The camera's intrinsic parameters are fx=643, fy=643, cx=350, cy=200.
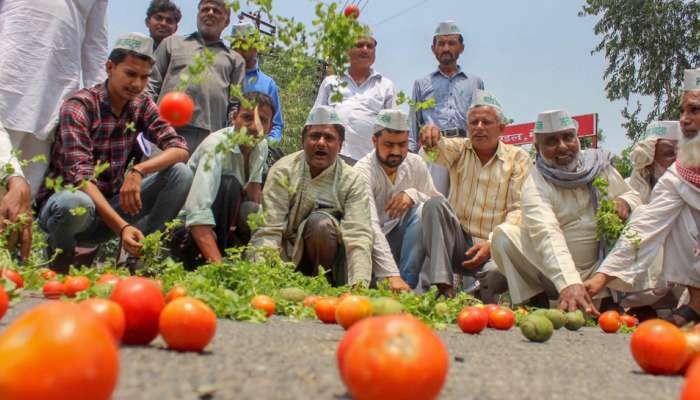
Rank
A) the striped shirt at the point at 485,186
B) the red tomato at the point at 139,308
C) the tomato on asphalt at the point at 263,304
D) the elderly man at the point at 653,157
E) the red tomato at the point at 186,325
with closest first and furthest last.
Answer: the red tomato at the point at 186,325
the red tomato at the point at 139,308
the tomato on asphalt at the point at 263,304
the striped shirt at the point at 485,186
the elderly man at the point at 653,157

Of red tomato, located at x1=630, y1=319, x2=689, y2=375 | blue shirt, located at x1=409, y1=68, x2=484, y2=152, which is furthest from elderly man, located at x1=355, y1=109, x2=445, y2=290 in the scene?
red tomato, located at x1=630, y1=319, x2=689, y2=375

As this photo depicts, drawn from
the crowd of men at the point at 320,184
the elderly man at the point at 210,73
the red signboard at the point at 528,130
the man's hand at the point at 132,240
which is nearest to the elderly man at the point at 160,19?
the crowd of men at the point at 320,184

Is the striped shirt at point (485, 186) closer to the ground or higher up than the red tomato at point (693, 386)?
higher up

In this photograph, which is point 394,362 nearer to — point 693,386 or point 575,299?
point 693,386

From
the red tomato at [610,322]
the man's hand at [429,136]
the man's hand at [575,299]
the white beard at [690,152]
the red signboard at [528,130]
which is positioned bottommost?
the red tomato at [610,322]

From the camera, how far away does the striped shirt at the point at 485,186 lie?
21.7 feet

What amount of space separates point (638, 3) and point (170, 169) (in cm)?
1871

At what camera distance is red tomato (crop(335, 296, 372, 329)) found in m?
3.25

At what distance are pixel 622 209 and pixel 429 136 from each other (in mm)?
1910

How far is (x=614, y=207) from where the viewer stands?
576 centimetres

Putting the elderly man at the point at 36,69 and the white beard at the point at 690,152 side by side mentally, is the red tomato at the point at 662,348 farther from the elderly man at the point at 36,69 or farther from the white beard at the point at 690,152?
the elderly man at the point at 36,69

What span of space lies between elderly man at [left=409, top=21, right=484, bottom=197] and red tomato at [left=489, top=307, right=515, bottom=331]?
11.7ft

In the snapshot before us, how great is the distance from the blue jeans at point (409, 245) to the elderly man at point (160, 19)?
127 inches

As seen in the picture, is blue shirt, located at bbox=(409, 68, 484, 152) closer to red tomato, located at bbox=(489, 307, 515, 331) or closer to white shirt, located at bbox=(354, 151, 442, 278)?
white shirt, located at bbox=(354, 151, 442, 278)
